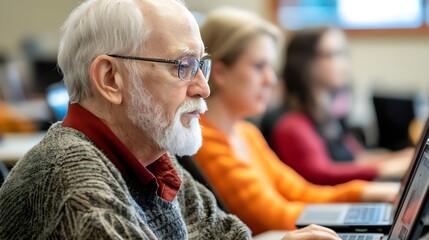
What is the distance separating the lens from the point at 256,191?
241 centimetres

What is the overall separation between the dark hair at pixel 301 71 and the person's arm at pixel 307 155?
12 cm

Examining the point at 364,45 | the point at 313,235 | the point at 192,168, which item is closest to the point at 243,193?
the point at 192,168

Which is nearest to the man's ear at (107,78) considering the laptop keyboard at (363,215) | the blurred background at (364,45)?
the laptop keyboard at (363,215)

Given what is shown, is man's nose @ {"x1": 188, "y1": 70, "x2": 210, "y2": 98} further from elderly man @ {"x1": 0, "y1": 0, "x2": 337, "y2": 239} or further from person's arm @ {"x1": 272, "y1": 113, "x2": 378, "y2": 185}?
person's arm @ {"x1": 272, "y1": 113, "x2": 378, "y2": 185}

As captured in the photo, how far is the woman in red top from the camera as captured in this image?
3.31m

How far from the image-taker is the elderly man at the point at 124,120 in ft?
4.42

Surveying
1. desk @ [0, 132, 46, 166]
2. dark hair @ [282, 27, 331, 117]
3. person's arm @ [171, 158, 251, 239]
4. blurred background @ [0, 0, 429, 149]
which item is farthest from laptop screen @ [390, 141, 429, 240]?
blurred background @ [0, 0, 429, 149]

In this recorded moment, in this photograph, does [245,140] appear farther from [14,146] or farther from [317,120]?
[14,146]

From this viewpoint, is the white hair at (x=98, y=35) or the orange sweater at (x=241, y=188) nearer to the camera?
the white hair at (x=98, y=35)

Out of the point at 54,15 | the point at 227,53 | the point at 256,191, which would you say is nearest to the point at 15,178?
the point at 256,191

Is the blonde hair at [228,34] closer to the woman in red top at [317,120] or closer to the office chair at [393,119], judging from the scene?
the woman in red top at [317,120]

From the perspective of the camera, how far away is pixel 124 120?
1.52 m

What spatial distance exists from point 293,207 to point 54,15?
22.6 ft

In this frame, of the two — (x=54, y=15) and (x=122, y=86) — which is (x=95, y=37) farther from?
(x=54, y=15)
